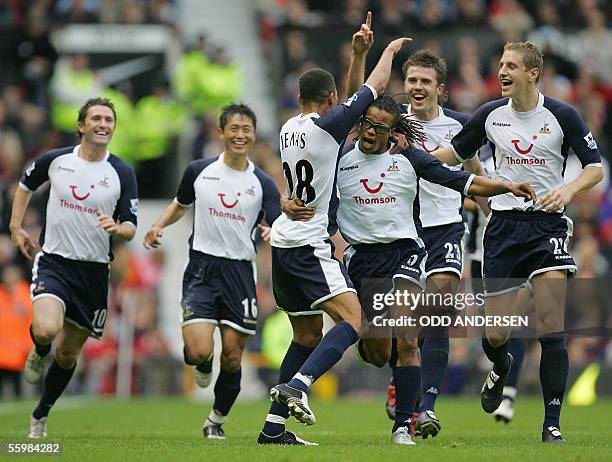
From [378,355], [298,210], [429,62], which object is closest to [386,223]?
[298,210]

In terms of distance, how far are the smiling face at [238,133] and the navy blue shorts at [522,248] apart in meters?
2.45

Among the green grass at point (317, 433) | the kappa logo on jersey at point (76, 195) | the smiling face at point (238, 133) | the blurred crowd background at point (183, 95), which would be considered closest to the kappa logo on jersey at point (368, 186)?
the smiling face at point (238, 133)

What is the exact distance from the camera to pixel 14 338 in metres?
19.7

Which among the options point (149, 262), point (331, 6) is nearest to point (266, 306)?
point (149, 262)

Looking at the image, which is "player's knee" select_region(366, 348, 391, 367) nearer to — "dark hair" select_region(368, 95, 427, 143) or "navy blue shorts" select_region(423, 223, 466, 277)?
"navy blue shorts" select_region(423, 223, 466, 277)

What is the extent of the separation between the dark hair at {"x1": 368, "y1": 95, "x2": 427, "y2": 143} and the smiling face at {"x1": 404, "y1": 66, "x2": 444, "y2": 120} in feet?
3.17

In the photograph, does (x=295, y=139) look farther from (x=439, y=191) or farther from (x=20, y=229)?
(x=20, y=229)

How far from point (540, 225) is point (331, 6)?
53.2 feet

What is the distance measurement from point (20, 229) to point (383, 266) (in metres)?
3.60

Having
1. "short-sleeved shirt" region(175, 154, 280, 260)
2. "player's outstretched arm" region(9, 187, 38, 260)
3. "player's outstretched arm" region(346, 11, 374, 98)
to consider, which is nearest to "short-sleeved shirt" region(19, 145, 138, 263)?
"player's outstretched arm" region(9, 187, 38, 260)

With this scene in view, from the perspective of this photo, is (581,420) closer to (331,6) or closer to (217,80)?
(217,80)

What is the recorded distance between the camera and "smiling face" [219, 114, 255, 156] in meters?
12.4

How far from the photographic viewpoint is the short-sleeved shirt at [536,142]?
10867 millimetres

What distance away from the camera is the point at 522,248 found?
11.1 m
